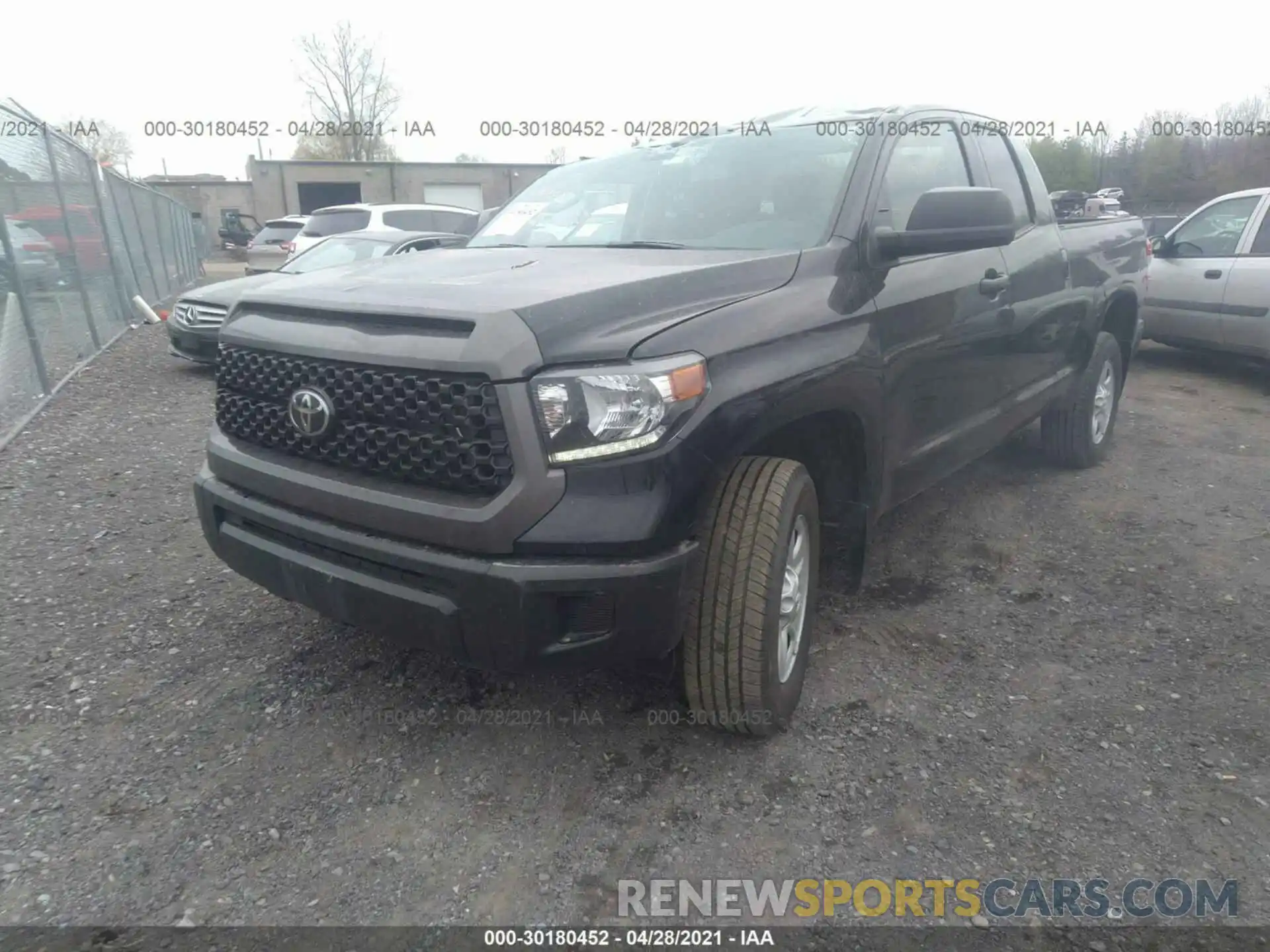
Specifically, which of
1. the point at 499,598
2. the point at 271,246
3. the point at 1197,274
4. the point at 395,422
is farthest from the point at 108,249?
the point at 1197,274

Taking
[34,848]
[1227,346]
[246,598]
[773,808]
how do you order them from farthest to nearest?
[1227,346], [246,598], [773,808], [34,848]

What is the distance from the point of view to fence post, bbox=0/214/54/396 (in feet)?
19.2

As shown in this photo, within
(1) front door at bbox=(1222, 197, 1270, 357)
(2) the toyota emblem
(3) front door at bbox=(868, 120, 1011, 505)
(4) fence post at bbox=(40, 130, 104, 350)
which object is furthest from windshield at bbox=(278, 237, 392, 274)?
(1) front door at bbox=(1222, 197, 1270, 357)

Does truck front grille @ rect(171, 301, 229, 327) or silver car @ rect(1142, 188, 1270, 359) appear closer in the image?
silver car @ rect(1142, 188, 1270, 359)

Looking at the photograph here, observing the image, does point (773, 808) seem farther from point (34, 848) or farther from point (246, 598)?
point (246, 598)

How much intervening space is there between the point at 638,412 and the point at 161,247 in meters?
16.0

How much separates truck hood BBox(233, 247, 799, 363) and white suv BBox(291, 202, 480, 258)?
9715 millimetres

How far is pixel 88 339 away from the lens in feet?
27.3

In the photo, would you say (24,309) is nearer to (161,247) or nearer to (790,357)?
(790,357)

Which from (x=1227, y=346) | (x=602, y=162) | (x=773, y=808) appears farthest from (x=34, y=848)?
(x=1227, y=346)

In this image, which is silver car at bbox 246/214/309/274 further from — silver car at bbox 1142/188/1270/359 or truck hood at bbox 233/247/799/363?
truck hood at bbox 233/247/799/363

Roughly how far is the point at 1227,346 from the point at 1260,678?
18.8ft

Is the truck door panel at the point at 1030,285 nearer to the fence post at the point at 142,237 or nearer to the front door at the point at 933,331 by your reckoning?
the front door at the point at 933,331

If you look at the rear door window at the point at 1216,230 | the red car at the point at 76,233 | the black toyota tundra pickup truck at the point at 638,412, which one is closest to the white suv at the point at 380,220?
the red car at the point at 76,233
